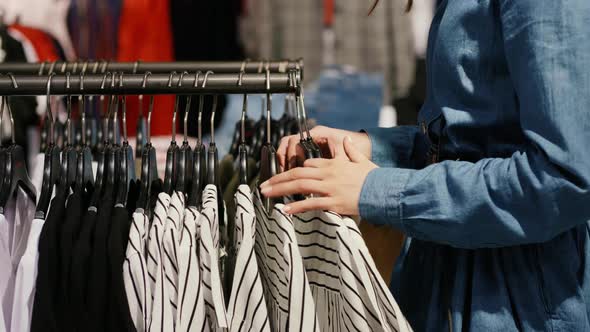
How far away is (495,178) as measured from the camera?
604 millimetres

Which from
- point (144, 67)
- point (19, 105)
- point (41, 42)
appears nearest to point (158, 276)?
point (144, 67)

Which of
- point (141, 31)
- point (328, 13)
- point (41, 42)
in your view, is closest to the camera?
point (41, 42)

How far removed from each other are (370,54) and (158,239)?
135 cm

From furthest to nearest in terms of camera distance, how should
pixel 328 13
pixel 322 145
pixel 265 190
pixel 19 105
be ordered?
pixel 328 13 < pixel 19 105 < pixel 322 145 < pixel 265 190

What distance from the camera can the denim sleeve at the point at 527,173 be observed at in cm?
57

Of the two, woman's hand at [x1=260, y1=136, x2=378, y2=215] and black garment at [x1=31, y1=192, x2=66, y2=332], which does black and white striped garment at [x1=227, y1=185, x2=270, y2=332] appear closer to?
woman's hand at [x1=260, y1=136, x2=378, y2=215]

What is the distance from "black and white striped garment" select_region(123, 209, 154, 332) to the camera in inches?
26.1

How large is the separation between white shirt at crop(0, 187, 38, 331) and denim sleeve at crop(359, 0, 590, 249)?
37 centimetres

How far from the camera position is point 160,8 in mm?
1788

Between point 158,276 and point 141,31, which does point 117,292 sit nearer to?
point 158,276

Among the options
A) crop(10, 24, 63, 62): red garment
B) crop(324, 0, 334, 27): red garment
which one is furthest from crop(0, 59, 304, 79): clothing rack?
crop(324, 0, 334, 27): red garment

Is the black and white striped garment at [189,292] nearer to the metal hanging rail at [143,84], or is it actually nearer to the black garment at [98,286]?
the black garment at [98,286]

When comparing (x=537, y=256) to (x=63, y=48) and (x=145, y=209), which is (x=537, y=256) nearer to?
(x=145, y=209)

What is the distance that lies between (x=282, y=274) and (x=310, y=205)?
0.08 meters
